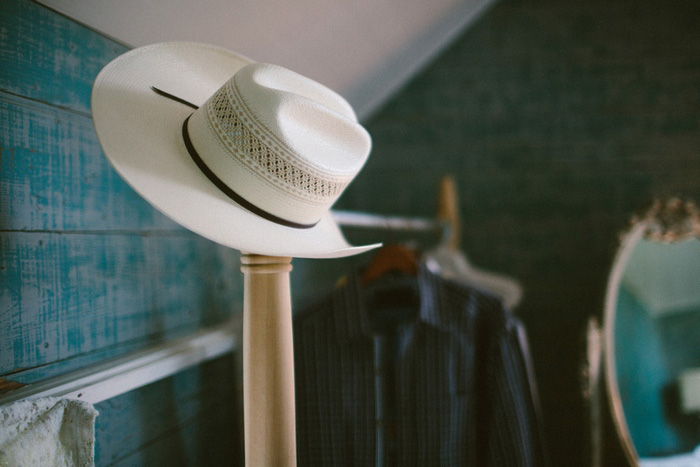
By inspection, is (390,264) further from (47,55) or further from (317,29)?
(47,55)

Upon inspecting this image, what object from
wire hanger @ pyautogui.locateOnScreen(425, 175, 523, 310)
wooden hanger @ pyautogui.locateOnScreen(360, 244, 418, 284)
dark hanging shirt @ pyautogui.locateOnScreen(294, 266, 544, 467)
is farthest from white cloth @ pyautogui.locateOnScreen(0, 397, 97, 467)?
wire hanger @ pyautogui.locateOnScreen(425, 175, 523, 310)

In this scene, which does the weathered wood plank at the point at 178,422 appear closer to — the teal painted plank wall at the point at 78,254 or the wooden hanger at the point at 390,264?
the teal painted plank wall at the point at 78,254

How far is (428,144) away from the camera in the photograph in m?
1.72

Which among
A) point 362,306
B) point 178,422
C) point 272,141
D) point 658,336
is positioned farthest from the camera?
point 658,336

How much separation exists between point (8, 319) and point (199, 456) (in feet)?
1.70

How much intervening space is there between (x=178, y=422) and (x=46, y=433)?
1.13 ft

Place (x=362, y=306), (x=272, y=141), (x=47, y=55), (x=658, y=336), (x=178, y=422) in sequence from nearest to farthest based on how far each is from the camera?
(x=272, y=141), (x=47, y=55), (x=178, y=422), (x=362, y=306), (x=658, y=336)

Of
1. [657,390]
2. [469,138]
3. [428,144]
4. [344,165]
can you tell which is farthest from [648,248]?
[344,165]

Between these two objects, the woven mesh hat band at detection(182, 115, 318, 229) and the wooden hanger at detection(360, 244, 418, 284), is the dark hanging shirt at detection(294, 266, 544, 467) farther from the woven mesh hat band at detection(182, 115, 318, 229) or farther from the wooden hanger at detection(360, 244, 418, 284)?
the woven mesh hat band at detection(182, 115, 318, 229)

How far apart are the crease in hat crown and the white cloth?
0.34m

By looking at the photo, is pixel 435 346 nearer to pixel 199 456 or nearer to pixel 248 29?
pixel 199 456

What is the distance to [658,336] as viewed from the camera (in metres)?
1.22

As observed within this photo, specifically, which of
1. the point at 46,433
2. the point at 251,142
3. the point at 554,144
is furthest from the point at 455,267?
the point at 46,433

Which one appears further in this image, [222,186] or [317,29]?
[317,29]
